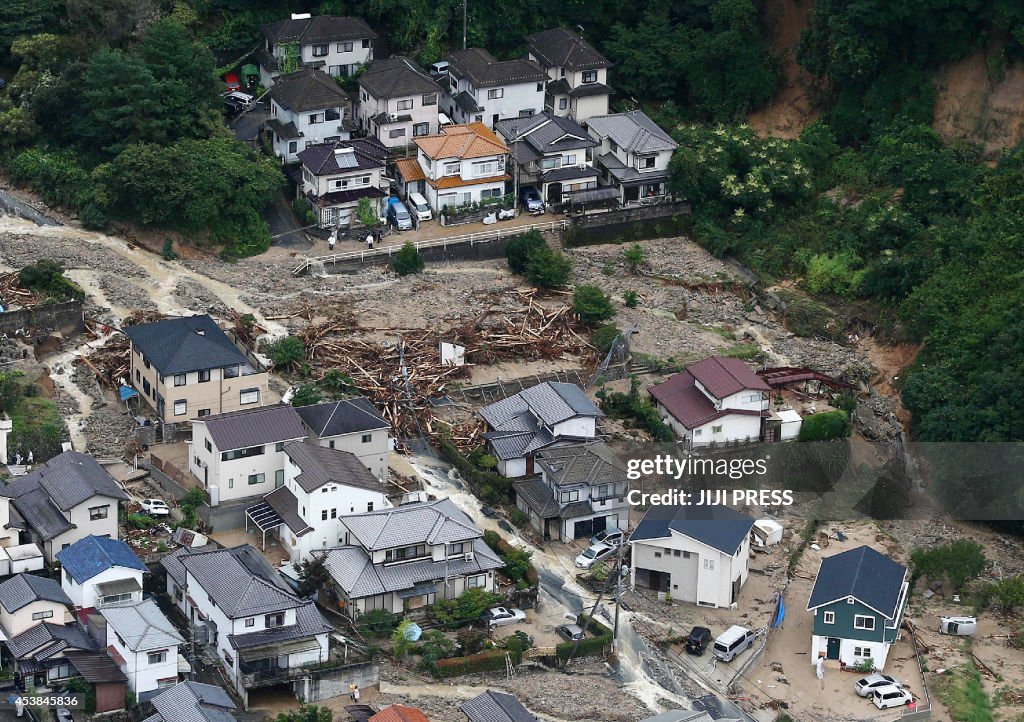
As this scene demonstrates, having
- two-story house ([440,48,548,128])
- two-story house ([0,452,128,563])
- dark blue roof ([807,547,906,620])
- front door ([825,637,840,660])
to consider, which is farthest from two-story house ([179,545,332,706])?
two-story house ([440,48,548,128])

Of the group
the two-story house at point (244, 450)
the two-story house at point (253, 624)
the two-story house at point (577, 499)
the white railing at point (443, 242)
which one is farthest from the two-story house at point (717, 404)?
the two-story house at point (253, 624)

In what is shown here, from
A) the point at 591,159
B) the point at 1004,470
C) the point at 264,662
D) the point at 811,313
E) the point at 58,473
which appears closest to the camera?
the point at 264,662

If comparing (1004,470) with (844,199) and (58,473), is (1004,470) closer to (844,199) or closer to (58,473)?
(844,199)

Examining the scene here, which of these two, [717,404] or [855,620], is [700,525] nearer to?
[855,620]

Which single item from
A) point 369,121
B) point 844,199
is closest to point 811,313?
point 844,199

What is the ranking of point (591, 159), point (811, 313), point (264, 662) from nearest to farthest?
point (264, 662)
point (811, 313)
point (591, 159)

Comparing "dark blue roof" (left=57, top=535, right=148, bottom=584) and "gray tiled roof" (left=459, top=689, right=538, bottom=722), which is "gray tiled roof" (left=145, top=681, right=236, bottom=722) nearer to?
"dark blue roof" (left=57, top=535, right=148, bottom=584)
